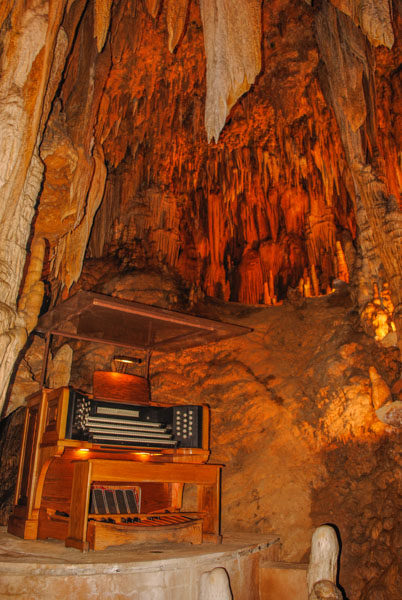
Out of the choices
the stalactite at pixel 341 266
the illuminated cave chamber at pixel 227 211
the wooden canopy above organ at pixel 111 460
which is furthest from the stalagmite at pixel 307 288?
the wooden canopy above organ at pixel 111 460

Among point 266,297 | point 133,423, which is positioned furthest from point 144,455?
point 266,297

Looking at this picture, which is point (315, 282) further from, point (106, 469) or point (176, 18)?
point (106, 469)

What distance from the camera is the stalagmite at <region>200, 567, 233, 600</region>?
10.2ft

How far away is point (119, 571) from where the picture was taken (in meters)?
3.20

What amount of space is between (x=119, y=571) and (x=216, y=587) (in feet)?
2.17

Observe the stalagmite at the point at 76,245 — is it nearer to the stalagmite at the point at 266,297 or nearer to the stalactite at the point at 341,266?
the stalactite at the point at 341,266

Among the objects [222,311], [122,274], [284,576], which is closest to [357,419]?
[284,576]

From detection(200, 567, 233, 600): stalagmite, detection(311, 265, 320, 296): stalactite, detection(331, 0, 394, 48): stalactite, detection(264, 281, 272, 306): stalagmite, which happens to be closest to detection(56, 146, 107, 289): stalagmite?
detection(331, 0, 394, 48): stalactite

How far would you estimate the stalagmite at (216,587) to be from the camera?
3.10 m

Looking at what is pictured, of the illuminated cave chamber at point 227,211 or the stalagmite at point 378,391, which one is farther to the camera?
the stalagmite at point 378,391

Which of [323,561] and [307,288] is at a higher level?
[307,288]

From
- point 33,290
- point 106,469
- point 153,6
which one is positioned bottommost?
point 106,469

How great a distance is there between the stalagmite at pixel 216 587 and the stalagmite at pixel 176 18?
6.54 meters

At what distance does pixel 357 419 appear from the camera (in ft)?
20.0
